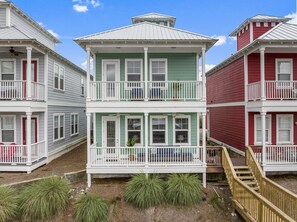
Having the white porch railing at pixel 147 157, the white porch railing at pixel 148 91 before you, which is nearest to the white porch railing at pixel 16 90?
the white porch railing at pixel 148 91

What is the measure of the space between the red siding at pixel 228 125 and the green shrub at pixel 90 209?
33.4ft

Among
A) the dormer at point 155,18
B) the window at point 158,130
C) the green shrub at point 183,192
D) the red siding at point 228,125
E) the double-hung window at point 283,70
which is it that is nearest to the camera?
the green shrub at point 183,192

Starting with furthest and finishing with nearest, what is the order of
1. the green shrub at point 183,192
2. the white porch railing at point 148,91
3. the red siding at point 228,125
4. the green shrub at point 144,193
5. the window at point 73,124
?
1. the window at point 73,124
2. the red siding at point 228,125
3. the white porch railing at point 148,91
4. the green shrub at point 183,192
5. the green shrub at point 144,193

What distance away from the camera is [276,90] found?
12820mm

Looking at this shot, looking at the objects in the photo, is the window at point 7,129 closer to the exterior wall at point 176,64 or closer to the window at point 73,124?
the window at point 73,124

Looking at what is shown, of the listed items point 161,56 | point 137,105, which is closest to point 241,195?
point 137,105

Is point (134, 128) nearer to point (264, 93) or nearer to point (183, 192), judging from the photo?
point (183, 192)

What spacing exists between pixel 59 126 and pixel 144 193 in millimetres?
9924

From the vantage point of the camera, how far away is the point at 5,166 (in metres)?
12.7

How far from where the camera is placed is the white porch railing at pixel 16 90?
13094 mm

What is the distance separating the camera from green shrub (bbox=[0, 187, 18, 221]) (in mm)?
8625

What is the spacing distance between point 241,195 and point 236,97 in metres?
8.50

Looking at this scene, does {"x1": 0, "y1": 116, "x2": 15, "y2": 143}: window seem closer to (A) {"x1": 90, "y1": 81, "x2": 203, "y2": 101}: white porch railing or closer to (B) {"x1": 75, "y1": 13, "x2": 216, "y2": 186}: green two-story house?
(B) {"x1": 75, "y1": 13, "x2": 216, "y2": 186}: green two-story house

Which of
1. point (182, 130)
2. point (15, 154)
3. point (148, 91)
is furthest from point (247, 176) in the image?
point (15, 154)
